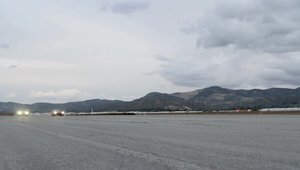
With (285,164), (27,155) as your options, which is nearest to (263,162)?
(285,164)

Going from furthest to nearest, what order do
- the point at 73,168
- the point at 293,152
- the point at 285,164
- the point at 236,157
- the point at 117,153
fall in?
the point at 117,153 → the point at 293,152 → the point at 236,157 → the point at 73,168 → the point at 285,164

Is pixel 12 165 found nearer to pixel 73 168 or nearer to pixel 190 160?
pixel 73 168

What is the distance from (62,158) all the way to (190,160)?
168 inches

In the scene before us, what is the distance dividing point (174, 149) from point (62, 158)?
12.7ft

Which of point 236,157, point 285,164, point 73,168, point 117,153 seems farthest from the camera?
point 117,153

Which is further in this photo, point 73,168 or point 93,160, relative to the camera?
point 93,160

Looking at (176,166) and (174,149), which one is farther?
(174,149)

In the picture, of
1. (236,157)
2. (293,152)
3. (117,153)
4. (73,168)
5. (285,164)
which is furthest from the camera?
(117,153)

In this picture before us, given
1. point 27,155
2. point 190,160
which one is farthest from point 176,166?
point 27,155

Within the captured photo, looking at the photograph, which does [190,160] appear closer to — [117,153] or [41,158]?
[117,153]

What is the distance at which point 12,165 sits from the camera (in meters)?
13.0

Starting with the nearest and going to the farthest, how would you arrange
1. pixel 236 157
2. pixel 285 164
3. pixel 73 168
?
pixel 285 164 < pixel 73 168 < pixel 236 157

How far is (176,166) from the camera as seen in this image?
1144 centimetres

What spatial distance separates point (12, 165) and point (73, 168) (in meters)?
2.12
